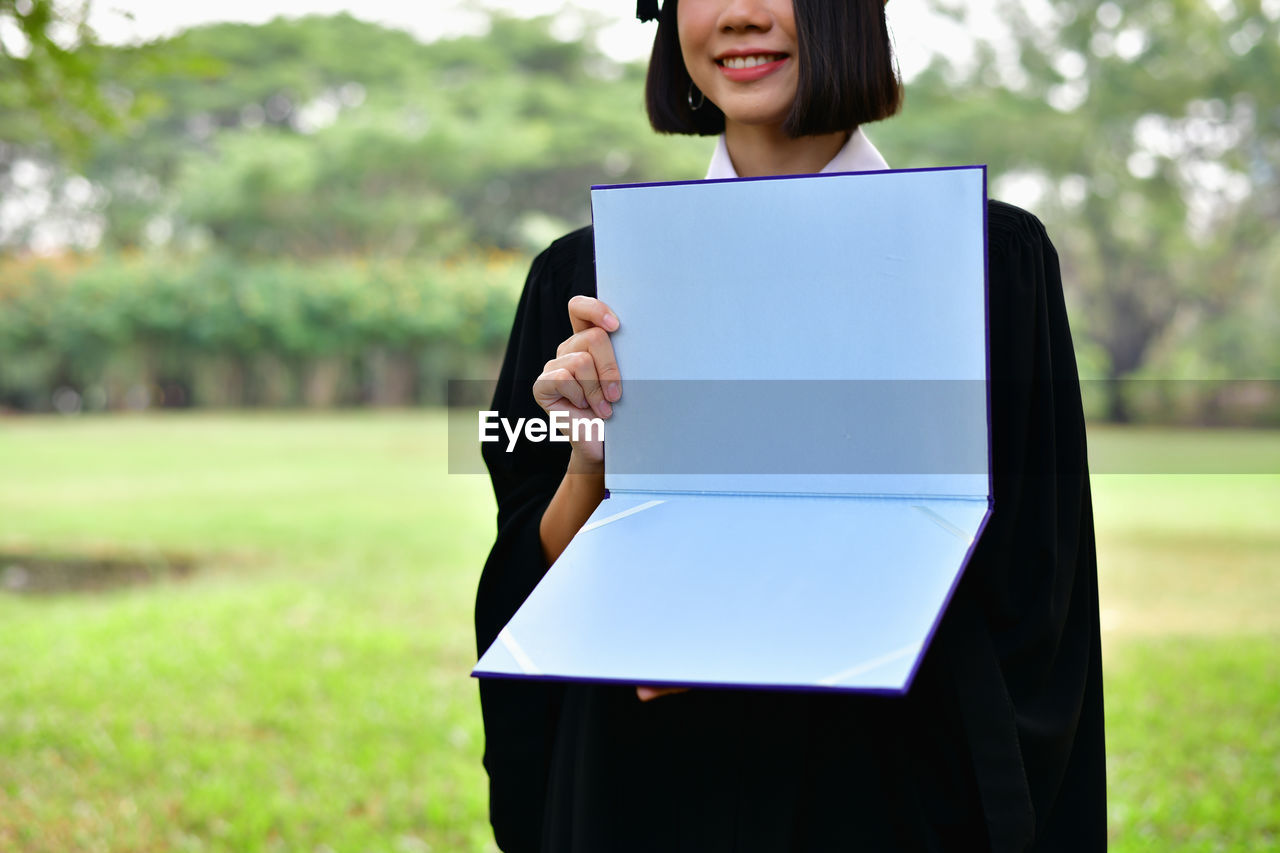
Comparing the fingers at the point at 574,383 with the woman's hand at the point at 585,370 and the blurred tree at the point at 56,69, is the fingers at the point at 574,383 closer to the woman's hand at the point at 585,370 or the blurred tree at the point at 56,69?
the woman's hand at the point at 585,370

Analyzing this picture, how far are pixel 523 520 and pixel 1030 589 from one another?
1.36 feet

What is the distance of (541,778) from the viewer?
1153mm

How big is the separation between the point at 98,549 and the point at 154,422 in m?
6.70

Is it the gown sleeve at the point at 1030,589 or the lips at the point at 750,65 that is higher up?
the lips at the point at 750,65

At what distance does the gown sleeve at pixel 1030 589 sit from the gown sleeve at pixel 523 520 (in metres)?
0.36

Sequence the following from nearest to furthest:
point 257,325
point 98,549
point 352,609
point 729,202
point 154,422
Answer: point 729,202, point 352,609, point 98,549, point 154,422, point 257,325

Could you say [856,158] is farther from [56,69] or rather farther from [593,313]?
[56,69]

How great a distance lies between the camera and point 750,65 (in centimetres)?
101

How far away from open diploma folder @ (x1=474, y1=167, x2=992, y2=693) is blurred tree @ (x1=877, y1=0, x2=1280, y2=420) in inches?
474

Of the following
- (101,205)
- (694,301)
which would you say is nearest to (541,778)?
(694,301)

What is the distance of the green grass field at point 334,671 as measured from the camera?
3117 millimetres

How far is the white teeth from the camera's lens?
39.3 inches

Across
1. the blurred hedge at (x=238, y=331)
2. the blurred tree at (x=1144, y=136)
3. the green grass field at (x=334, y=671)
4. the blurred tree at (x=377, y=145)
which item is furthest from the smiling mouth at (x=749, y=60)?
the blurred tree at (x=377, y=145)

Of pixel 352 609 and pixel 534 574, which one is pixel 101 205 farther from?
pixel 534 574
